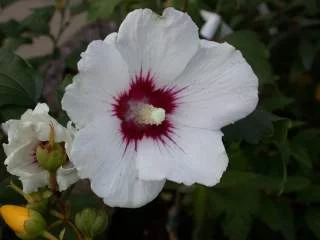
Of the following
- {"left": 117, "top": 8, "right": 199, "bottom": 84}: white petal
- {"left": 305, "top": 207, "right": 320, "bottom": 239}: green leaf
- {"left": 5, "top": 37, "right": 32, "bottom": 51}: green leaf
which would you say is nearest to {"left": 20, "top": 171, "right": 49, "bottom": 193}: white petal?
{"left": 117, "top": 8, "right": 199, "bottom": 84}: white petal

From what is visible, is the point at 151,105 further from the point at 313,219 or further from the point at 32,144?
the point at 313,219

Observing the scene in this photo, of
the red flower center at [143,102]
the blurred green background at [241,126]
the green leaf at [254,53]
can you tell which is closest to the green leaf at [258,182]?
the blurred green background at [241,126]

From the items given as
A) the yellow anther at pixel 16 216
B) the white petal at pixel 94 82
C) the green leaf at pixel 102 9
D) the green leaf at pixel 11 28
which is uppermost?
the white petal at pixel 94 82

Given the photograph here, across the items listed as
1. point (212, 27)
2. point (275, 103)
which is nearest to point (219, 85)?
point (275, 103)

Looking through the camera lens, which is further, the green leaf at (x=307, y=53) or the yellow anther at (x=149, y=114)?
the green leaf at (x=307, y=53)

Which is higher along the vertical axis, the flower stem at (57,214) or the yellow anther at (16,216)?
the yellow anther at (16,216)

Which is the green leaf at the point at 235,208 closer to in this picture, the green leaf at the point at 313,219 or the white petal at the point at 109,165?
the green leaf at the point at 313,219

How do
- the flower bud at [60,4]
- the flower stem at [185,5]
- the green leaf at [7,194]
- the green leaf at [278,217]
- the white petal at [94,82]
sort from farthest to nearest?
the flower bud at [60,4]
the green leaf at [278,217]
the flower stem at [185,5]
the green leaf at [7,194]
the white petal at [94,82]

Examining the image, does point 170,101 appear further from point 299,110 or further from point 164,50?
point 299,110
